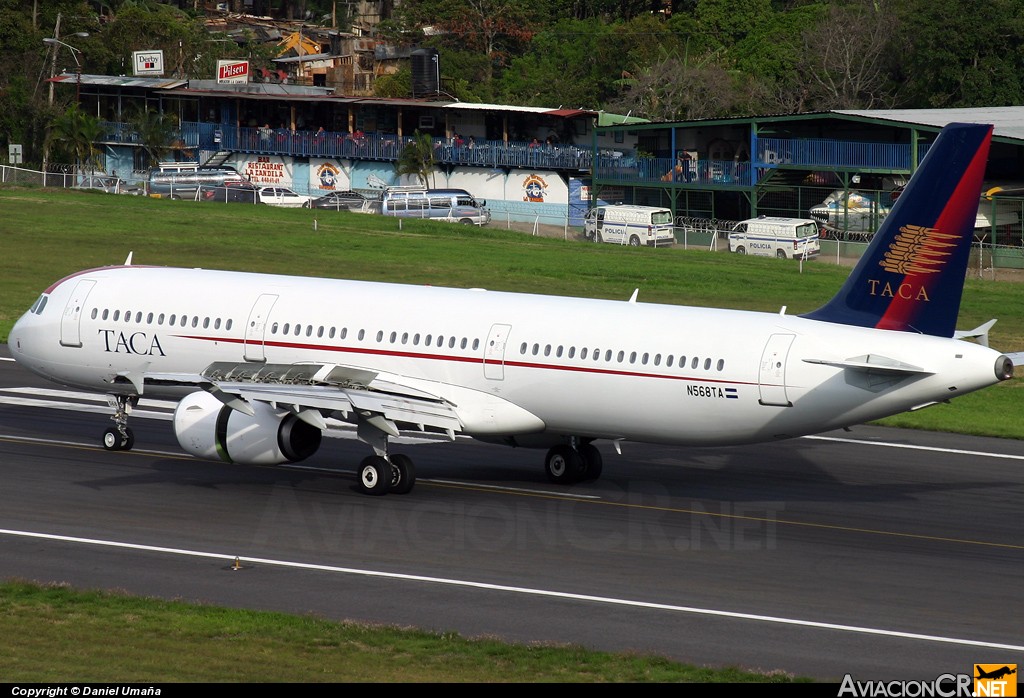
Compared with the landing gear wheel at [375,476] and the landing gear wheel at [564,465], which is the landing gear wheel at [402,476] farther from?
the landing gear wheel at [564,465]

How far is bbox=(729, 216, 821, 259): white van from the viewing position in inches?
3162

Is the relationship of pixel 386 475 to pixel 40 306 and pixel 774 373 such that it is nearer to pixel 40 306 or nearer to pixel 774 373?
pixel 774 373

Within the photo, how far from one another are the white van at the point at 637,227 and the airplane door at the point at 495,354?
55.5m

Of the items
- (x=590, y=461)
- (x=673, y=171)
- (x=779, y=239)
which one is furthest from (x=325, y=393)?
(x=673, y=171)

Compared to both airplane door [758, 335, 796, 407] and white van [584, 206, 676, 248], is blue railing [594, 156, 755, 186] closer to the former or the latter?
white van [584, 206, 676, 248]

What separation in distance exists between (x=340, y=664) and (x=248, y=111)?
10867 centimetres

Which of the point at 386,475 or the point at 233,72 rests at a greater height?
the point at 233,72

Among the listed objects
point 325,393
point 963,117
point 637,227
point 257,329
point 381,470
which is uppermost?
point 963,117

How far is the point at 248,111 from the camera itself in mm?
122438

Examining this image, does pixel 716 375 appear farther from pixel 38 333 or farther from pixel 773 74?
pixel 773 74

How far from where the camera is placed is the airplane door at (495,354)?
30.3 metres

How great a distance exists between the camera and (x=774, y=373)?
91.6 feet

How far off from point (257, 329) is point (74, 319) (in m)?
5.30

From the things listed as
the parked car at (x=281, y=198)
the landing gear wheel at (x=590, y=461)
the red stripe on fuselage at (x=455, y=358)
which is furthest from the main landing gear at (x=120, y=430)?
the parked car at (x=281, y=198)
